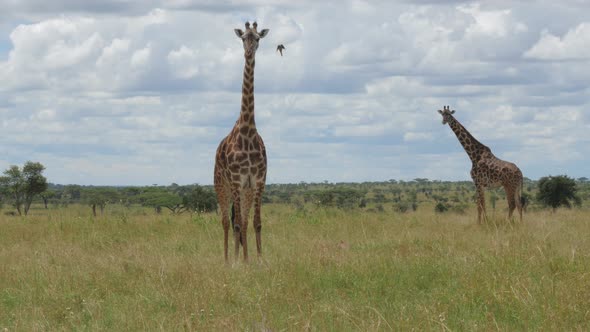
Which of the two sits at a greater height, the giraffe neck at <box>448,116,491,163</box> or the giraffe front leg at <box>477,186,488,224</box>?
the giraffe neck at <box>448,116,491,163</box>

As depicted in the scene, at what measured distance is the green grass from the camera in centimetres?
761

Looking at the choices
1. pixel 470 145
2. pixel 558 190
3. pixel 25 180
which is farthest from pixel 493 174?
pixel 25 180

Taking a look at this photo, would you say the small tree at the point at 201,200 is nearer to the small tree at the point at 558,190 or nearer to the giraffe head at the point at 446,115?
the small tree at the point at 558,190

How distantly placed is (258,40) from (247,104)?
1.12 m

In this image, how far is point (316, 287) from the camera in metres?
9.22

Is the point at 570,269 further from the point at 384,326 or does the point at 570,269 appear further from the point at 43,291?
the point at 43,291

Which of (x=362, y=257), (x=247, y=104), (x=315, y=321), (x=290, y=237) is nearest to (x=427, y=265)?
(x=362, y=257)

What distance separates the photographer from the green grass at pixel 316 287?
7609 millimetres

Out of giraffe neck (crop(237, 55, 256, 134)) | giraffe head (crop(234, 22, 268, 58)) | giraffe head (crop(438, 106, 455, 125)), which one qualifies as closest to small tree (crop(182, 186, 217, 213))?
giraffe head (crop(438, 106, 455, 125))

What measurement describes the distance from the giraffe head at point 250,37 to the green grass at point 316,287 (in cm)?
348

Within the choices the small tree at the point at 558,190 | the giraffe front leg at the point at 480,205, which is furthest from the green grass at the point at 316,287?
the small tree at the point at 558,190

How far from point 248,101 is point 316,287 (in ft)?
14.7

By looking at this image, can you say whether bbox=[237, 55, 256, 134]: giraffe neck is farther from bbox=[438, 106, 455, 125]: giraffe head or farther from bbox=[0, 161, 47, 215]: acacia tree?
bbox=[0, 161, 47, 215]: acacia tree

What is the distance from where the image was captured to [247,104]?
41.5 feet
